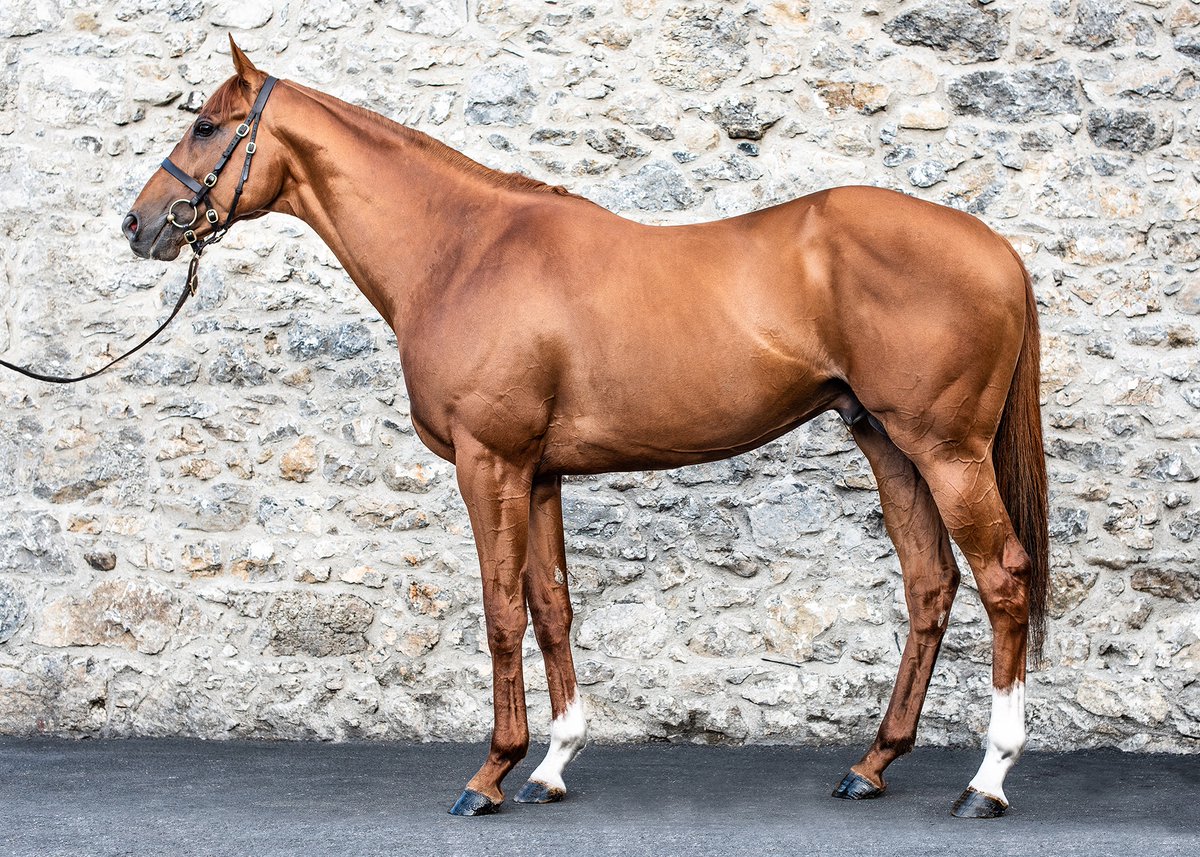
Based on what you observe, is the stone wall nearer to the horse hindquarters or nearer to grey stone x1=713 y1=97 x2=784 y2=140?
grey stone x1=713 y1=97 x2=784 y2=140

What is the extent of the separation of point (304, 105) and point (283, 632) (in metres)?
2.23

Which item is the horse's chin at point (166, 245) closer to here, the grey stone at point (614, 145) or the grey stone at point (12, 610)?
the grey stone at point (614, 145)

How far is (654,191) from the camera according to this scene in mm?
4961

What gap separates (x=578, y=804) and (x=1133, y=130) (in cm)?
334

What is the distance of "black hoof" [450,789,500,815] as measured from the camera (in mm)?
3574

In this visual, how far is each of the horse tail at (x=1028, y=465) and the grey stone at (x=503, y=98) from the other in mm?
2197

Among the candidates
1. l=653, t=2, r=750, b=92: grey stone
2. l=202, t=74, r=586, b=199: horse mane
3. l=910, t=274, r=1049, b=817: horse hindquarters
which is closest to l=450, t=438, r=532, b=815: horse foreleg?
l=202, t=74, r=586, b=199: horse mane

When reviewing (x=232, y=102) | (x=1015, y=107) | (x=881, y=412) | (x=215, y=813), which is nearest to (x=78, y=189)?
(x=232, y=102)

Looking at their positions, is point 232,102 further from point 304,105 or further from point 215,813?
point 215,813

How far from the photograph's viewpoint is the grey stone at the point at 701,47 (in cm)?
497

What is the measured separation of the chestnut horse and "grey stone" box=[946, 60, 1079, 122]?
1541 millimetres

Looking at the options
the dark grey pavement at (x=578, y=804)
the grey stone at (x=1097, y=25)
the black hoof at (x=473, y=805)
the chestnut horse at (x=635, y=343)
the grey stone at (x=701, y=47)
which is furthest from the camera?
the grey stone at (x=701, y=47)

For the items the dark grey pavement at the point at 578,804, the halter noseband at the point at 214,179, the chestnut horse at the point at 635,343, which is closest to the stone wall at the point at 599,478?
the dark grey pavement at the point at 578,804

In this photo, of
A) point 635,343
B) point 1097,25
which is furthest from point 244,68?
point 1097,25
